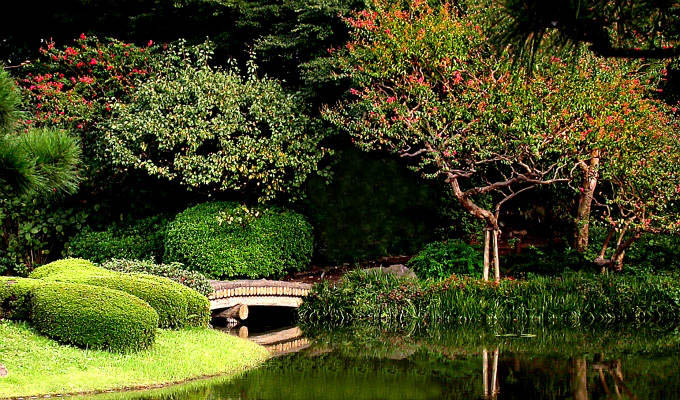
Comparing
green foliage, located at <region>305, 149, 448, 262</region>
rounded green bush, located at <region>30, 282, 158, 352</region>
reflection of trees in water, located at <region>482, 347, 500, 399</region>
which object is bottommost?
reflection of trees in water, located at <region>482, 347, 500, 399</region>

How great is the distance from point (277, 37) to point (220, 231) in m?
4.35

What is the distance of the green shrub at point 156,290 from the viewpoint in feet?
36.3

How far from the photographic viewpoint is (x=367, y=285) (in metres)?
14.9

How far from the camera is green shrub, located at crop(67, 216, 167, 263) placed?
1767 centimetres

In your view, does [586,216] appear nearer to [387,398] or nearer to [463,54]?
[463,54]

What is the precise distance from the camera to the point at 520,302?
14148 millimetres

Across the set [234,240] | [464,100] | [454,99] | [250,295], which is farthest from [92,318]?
[464,100]

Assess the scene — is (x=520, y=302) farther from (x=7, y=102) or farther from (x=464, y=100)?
(x=7, y=102)

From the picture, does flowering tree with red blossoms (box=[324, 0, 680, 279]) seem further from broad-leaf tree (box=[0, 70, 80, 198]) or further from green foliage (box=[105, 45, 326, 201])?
broad-leaf tree (box=[0, 70, 80, 198])

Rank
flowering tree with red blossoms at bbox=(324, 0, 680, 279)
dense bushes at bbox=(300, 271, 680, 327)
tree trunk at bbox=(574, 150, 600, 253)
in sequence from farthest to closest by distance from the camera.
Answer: tree trunk at bbox=(574, 150, 600, 253), flowering tree with red blossoms at bbox=(324, 0, 680, 279), dense bushes at bbox=(300, 271, 680, 327)

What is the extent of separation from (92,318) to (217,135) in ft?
23.2

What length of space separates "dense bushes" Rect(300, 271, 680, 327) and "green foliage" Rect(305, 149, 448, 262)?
347 cm

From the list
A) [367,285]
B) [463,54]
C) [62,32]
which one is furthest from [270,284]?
[62,32]

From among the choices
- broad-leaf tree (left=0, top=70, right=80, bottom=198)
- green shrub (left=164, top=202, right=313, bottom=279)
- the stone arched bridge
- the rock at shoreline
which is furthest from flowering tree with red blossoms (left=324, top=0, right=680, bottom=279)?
broad-leaf tree (left=0, top=70, right=80, bottom=198)
